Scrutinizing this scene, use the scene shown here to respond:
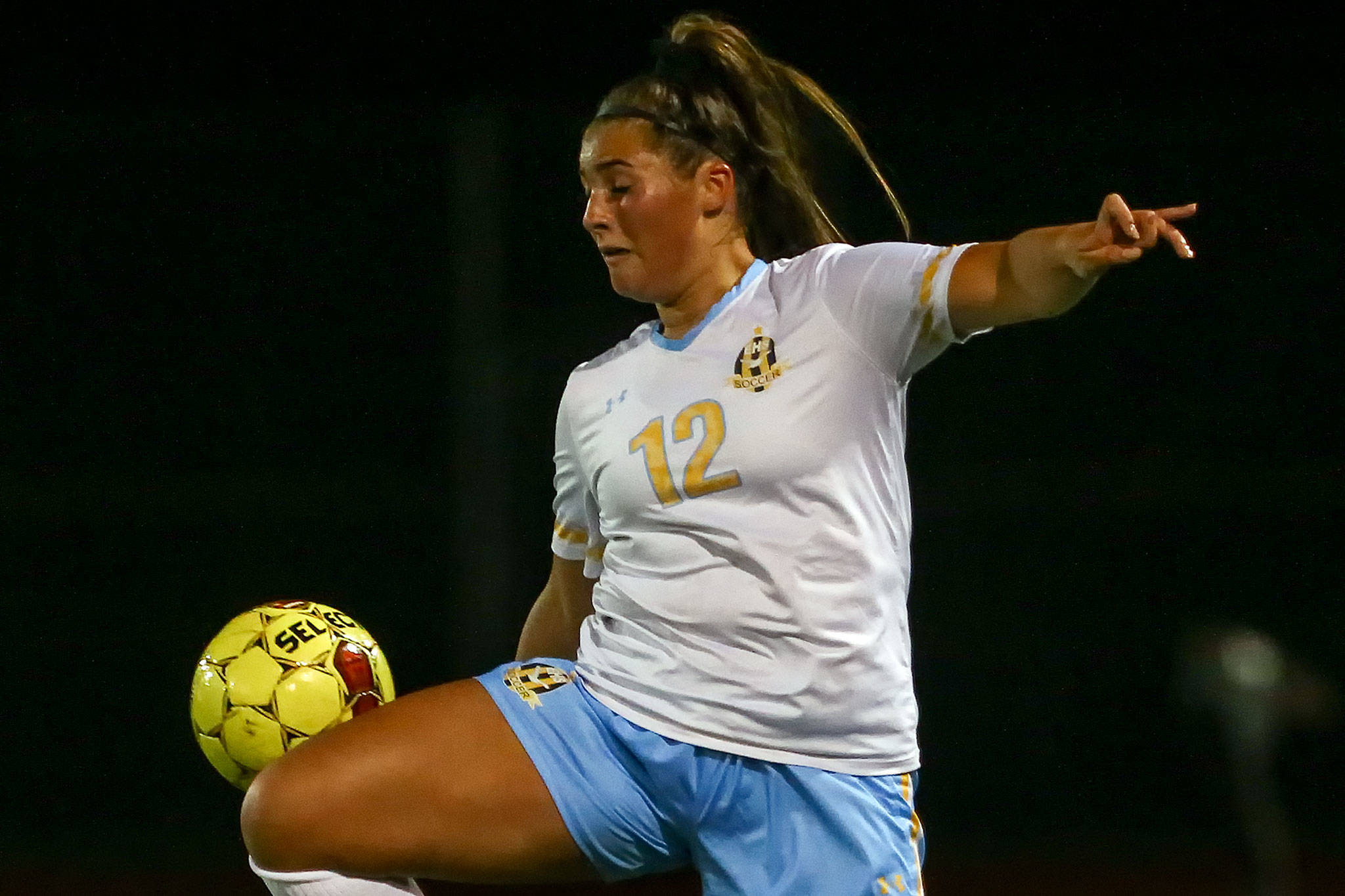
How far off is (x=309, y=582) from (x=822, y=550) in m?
3.27

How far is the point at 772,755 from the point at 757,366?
1.71 feet

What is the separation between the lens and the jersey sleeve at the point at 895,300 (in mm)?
1952

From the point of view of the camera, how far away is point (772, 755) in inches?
78.7

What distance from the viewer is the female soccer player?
6.50ft

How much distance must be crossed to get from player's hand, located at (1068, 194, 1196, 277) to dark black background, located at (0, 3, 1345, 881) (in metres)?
3.04

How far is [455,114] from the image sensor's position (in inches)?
194

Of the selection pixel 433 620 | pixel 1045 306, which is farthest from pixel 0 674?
pixel 1045 306

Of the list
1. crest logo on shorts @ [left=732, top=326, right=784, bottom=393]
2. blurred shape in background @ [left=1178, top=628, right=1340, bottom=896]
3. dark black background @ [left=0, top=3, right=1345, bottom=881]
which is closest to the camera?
crest logo on shorts @ [left=732, top=326, right=784, bottom=393]

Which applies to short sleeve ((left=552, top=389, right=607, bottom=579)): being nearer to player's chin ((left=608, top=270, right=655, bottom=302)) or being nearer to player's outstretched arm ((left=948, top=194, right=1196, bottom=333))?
player's chin ((left=608, top=270, right=655, bottom=302))

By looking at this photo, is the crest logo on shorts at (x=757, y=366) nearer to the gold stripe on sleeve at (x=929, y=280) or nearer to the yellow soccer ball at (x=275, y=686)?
the gold stripe on sleeve at (x=929, y=280)

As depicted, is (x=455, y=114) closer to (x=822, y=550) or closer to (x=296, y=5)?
(x=296, y=5)

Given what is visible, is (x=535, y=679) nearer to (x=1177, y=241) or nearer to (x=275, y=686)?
(x=275, y=686)

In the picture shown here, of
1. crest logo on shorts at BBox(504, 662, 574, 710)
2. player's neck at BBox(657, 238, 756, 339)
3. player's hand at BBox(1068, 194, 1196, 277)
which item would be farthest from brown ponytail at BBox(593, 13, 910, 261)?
crest logo on shorts at BBox(504, 662, 574, 710)

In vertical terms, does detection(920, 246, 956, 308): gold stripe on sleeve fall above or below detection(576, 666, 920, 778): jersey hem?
above
